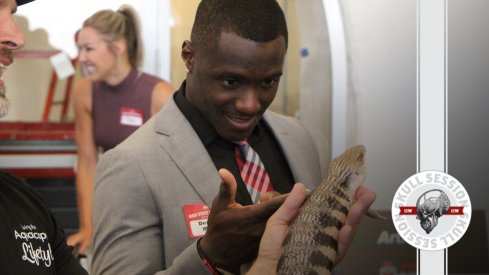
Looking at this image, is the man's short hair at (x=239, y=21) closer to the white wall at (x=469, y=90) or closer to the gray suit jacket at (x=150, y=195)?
the gray suit jacket at (x=150, y=195)

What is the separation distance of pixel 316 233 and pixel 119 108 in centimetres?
103

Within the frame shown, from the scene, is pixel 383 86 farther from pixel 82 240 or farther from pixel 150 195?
pixel 82 240

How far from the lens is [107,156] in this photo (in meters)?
1.75

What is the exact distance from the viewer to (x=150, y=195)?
171 cm

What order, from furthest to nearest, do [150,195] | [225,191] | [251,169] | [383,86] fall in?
[383,86]
[251,169]
[150,195]
[225,191]

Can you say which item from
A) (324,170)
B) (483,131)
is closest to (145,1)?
(324,170)

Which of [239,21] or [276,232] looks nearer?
[276,232]

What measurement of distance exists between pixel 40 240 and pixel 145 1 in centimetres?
88

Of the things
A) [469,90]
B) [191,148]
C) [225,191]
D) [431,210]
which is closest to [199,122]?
[191,148]

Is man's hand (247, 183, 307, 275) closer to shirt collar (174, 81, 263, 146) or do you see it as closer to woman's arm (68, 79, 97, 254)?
shirt collar (174, 81, 263, 146)

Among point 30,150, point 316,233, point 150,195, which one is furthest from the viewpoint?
point 30,150

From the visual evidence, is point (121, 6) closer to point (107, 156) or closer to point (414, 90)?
point (107, 156)

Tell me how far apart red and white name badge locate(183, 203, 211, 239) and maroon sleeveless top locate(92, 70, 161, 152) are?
0.52 metres

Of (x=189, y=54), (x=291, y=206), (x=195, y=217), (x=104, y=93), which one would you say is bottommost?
(x=195, y=217)
